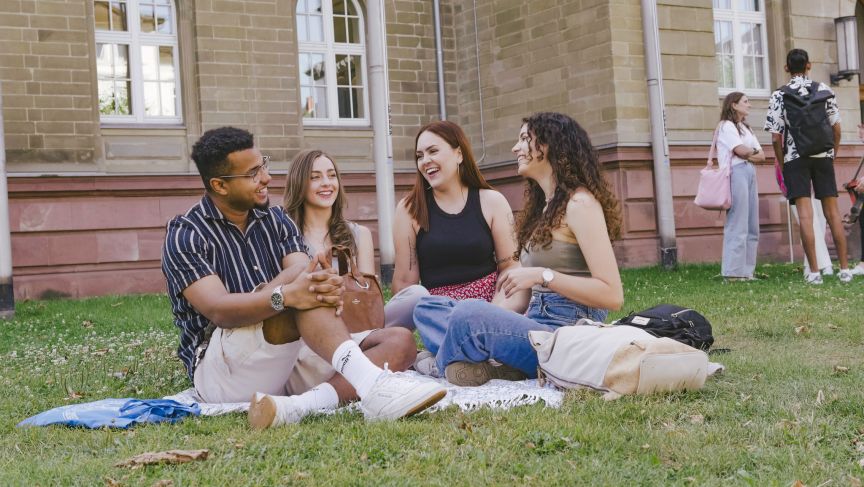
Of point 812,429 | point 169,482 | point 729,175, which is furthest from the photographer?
point 729,175

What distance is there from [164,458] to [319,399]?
1025 millimetres

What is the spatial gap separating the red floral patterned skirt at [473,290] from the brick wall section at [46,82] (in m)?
9.48

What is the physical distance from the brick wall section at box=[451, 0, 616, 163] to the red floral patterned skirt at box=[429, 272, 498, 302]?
9054 mm


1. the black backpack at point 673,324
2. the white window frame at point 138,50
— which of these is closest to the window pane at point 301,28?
the white window frame at point 138,50

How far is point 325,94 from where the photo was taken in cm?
1684

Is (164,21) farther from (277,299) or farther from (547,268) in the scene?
(277,299)

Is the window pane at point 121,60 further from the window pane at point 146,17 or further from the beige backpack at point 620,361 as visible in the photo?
the beige backpack at point 620,361

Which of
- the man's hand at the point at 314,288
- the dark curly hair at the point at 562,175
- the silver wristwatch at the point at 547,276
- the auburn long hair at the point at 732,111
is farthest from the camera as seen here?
the auburn long hair at the point at 732,111

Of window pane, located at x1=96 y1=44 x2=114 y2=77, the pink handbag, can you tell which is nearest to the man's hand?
the pink handbag

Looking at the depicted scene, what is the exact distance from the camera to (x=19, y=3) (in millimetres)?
14211

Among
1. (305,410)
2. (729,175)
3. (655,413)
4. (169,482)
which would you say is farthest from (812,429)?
(729,175)

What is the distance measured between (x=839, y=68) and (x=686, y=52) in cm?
318

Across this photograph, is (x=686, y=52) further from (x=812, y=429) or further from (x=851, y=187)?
(x=812, y=429)

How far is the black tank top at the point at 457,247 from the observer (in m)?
6.35
